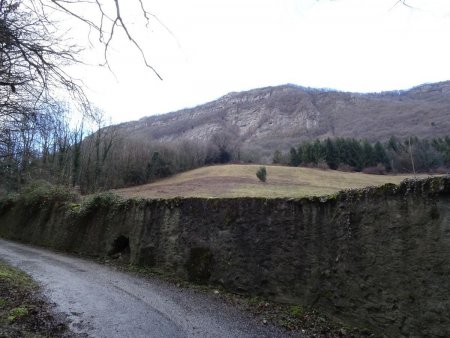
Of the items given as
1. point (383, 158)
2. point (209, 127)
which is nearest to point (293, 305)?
point (383, 158)

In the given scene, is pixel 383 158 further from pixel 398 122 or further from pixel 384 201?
pixel 384 201

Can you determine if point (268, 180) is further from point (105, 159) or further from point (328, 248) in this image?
point (328, 248)

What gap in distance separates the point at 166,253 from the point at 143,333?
17.3 ft

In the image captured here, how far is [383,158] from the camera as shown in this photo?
6938cm

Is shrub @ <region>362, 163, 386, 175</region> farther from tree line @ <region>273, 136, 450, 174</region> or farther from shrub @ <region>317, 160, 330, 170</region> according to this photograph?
shrub @ <region>317, 160, 330, 170</region>

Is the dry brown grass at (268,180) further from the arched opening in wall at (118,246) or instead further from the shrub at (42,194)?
the arched opening in wall at (118,246)

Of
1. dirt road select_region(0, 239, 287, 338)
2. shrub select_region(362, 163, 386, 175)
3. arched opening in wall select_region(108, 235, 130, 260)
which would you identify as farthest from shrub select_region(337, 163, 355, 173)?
dirt road select_region(0, 239, 287, 338)

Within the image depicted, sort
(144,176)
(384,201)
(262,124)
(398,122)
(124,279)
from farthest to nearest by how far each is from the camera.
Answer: (262,124)
(398,122)
(144,176)
(124,279)
(384,201)

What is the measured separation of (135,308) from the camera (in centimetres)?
731

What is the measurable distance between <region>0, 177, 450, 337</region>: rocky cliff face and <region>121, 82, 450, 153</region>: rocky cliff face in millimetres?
81802

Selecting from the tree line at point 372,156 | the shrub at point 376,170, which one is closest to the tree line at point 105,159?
the tree line at point 372,156

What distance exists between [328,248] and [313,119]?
157792 mm

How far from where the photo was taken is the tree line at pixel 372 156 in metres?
56.3

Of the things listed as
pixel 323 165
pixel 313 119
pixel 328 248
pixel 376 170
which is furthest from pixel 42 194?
pixel 313 119
